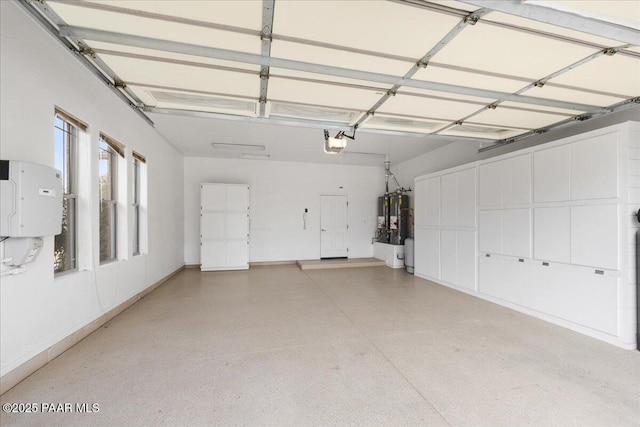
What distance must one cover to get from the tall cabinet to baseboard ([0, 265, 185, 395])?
282 centimetres

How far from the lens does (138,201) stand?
177 inches

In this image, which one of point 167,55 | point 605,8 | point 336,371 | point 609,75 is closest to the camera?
point 605,8

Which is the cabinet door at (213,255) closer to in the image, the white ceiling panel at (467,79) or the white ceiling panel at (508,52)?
the white ceiling panel at (467,79)

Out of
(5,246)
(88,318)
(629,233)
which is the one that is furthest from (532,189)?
(88,318)

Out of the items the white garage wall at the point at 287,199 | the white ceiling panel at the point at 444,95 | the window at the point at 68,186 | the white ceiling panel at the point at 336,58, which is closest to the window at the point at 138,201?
the window at the point at 68,186

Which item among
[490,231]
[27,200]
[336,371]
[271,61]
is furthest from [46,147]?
[490,231]

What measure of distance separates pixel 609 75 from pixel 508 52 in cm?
122

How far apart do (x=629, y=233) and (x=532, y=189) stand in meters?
1.09

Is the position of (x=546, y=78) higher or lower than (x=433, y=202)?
higher

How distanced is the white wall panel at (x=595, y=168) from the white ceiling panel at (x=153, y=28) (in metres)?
3.86

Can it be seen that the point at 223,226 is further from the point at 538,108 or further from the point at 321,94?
the point at 538,108

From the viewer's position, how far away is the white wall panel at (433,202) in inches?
215

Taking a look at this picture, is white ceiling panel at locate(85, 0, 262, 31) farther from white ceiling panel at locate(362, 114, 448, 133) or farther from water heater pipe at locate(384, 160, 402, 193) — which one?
water heater pipe at locate(384, 160, 402, 193)

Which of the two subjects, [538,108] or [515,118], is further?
[515,118]
